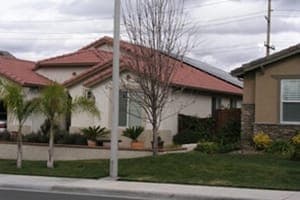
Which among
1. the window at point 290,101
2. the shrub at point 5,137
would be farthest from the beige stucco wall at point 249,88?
the shrub at point 5,137

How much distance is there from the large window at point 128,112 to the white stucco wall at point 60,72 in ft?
15.2

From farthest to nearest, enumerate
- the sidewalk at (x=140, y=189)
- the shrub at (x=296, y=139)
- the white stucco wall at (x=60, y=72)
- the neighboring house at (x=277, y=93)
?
1. the white stucco wall at (x=60, y=72)
2. the neighboring house at (x=277, y=93)
3. the shrub at (x=296, y=139)
4. the sidewalk at (x=140, y=189)

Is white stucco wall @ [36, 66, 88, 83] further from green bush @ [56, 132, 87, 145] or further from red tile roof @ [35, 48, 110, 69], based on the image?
green bush @ [56, 132, 87, 145]

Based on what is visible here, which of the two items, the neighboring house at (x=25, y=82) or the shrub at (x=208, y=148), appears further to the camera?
the neighboring house at (x=25, y=82)

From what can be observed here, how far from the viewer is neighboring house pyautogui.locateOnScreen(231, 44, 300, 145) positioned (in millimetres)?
25328

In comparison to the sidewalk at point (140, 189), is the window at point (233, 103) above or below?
above

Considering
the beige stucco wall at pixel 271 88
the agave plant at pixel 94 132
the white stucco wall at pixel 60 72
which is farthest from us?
the white stucco wall at pixel 60 72

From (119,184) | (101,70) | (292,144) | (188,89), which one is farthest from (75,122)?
(119,184)

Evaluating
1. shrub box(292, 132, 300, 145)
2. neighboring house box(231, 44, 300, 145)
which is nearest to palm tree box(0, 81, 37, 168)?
neighboring house box(231, 44, 300, 145)

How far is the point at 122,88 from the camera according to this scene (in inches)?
1086

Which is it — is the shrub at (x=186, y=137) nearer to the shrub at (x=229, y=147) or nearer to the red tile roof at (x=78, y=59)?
the shrub at (x=229, y=147)

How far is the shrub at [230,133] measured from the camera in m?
27.9

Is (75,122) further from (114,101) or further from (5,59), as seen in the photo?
(114,101)

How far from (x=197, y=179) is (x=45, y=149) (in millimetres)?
9665
